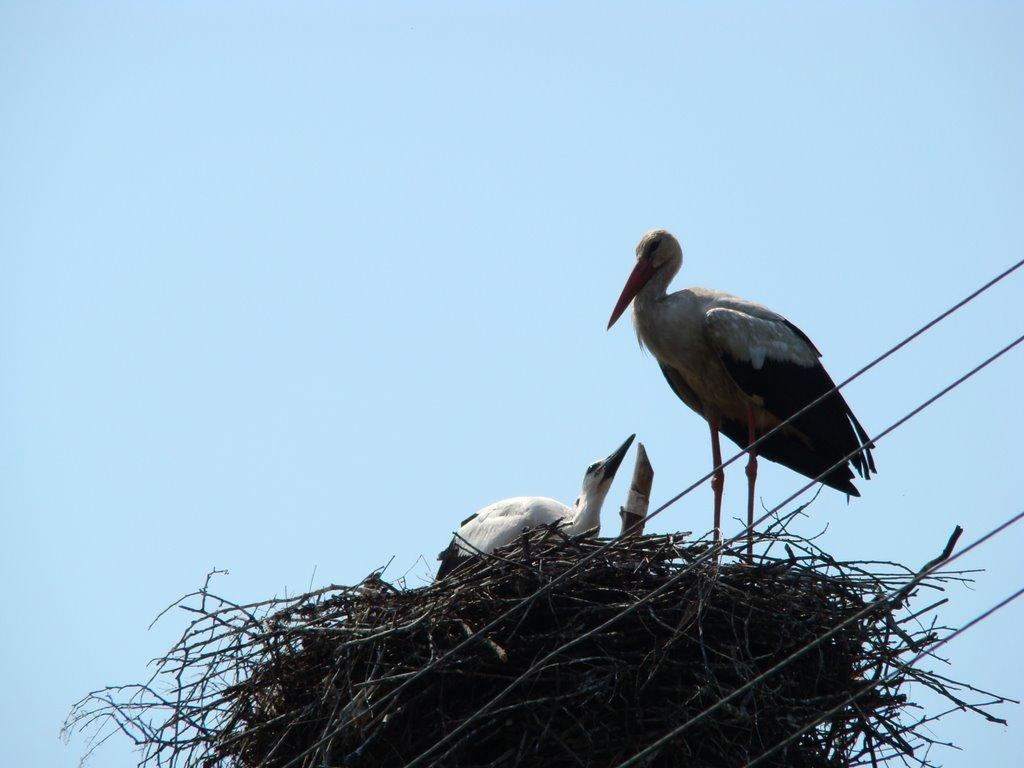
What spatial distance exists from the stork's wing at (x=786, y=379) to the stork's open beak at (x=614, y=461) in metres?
0.87

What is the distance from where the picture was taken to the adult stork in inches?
308

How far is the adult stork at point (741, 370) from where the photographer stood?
783 centimetres

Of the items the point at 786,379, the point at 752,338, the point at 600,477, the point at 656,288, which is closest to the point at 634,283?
the point at 656,288

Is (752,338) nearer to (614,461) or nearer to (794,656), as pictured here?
(614,461)

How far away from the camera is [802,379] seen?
7949 mm

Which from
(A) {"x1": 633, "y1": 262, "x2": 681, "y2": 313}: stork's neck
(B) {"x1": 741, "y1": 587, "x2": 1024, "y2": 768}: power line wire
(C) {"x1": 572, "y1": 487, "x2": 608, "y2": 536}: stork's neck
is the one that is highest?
(A) {"x1": 633, "y1": 262, "x2": 681, "y2": 313}: stork's neck

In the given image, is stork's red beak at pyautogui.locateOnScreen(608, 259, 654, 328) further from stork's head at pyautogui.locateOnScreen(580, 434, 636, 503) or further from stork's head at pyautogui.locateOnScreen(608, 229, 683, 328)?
stork's head at pyautogui.locateOnScreen(580, 434, 636, 503)

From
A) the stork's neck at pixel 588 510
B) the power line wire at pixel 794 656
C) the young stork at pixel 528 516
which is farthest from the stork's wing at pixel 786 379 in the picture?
the power line wire at pixel 794 656

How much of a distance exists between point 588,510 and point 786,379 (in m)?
1.53

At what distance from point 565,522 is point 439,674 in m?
1.50

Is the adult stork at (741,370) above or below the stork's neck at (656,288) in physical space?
below

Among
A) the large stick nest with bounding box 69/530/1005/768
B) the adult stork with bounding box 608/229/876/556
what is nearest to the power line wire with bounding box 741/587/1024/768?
the large stick nest with bounding box 69/530/1005/768

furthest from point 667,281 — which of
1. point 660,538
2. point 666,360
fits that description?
point 660,538

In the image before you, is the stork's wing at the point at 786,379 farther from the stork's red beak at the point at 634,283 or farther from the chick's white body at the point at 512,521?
the chick's white body at the point at 512,521
